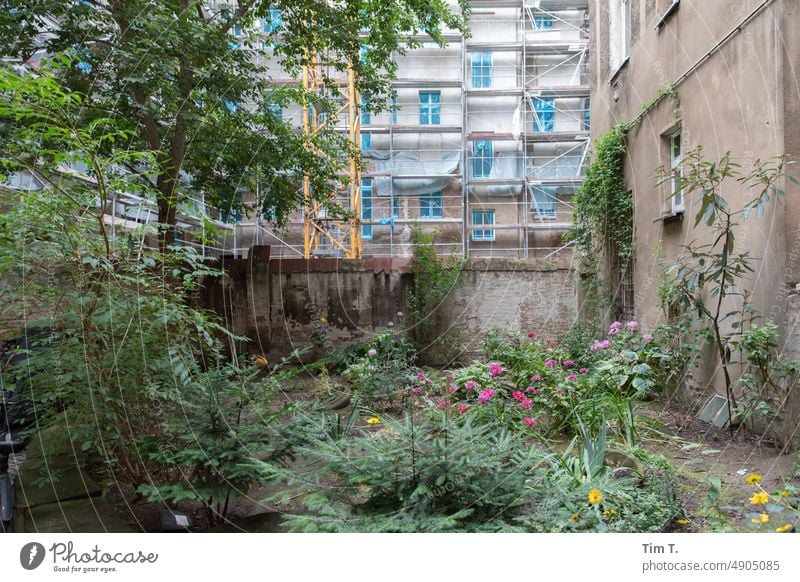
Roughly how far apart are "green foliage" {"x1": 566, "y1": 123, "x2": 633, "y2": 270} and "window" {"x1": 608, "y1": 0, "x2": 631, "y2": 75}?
0.33m

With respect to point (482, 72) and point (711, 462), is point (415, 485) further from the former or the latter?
point (482, 72)

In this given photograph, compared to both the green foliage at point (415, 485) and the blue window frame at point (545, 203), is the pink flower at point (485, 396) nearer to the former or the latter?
the green foliage at point (415, 485)

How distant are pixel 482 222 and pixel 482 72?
65cm

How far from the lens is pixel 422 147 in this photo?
6.88 ft

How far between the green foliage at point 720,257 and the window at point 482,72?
0.97 metres

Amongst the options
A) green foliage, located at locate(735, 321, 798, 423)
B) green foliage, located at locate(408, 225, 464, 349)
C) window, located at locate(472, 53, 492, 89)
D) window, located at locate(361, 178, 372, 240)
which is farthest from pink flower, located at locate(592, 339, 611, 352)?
window, located at locate(472, 53, 492, 89)

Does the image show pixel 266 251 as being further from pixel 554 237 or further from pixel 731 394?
pixel 731 394

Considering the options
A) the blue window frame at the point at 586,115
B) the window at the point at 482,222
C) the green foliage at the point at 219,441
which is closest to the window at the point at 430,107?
the window at the point at 482,222

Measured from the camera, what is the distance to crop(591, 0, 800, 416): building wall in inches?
78.5

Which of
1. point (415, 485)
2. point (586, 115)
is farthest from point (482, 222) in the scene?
point (415, 485)

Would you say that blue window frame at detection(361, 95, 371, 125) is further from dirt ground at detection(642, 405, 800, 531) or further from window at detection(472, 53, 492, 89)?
dirt ground at detection(642, 405, 800, 531)

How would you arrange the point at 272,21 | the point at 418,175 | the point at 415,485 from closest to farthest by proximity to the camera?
the point at 415,485 < the point at 418,175 < the point at 272,21

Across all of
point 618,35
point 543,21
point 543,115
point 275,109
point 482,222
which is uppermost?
point 618,35

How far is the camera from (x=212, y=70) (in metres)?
2.22
